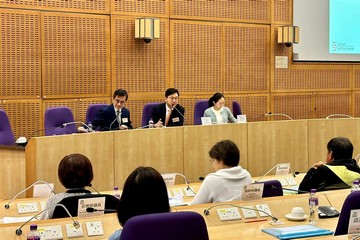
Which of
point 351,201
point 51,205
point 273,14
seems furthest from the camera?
point 273,14

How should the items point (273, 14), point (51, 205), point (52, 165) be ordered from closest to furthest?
point (51, 205) < point (52, 165) < point (273, 14)

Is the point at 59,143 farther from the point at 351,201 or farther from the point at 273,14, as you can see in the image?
the point at 273,14

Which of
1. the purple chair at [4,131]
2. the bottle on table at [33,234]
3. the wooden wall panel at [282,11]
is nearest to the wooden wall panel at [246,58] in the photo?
the wooden wall panel at [282,11]

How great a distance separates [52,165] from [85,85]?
3.84m

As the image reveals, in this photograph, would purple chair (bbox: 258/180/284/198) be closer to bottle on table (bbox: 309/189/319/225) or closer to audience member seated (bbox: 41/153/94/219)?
bottle on table (bbox: 309/189/319/225)

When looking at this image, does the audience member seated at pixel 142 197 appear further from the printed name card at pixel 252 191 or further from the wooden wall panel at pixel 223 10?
the wooden wall panel at pixel 223 10

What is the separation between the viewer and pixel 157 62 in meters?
10.1

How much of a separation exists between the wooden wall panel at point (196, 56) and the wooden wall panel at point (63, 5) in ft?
4.29

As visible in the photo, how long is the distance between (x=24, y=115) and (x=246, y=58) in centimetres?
430

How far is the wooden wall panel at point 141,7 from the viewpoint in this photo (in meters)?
9.56

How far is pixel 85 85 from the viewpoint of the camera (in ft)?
30.8

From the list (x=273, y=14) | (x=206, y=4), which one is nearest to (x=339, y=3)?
(x=273, y=14)

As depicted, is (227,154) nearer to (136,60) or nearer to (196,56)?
(136,60)

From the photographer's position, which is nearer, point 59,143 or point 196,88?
point 59,143
